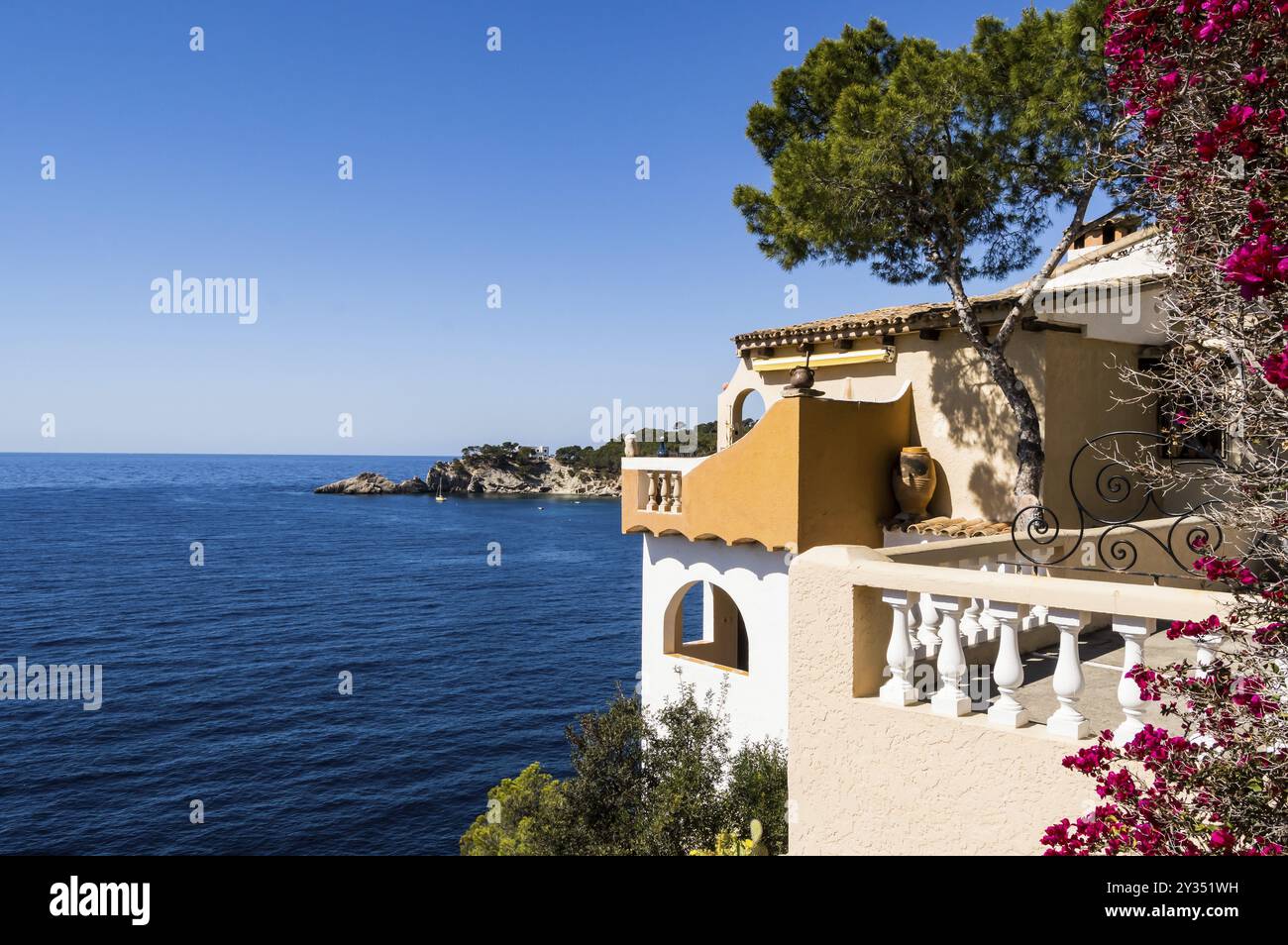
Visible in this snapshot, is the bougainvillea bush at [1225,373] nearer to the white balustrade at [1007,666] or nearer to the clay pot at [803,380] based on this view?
the white balustrade at [1007,666]

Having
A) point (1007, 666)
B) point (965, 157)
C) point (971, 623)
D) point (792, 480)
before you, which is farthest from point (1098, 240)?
point (1007, 666)

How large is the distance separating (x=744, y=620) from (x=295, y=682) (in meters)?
32.4

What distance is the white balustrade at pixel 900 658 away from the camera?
5016 mm

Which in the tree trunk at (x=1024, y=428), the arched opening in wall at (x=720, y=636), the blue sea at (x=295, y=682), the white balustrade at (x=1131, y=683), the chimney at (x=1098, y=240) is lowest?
the blue sea at (x=295, y=682)

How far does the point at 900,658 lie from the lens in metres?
5.04

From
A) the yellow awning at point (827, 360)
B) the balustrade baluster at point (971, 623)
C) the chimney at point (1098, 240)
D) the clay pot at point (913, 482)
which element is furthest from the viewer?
the chimney at point (1098, 240)

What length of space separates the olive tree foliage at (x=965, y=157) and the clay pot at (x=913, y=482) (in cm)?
142

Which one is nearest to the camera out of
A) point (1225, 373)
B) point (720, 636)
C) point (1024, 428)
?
point (1225, 373)

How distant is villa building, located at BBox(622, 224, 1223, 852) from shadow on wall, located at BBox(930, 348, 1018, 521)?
4cm

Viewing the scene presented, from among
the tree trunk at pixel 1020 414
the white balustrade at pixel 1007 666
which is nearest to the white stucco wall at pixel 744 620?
the tree trunk at pixel 1020 414

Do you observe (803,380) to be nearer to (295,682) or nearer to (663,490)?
(663,490)

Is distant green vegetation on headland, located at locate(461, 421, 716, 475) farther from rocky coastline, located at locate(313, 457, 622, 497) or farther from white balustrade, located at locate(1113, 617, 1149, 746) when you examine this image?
white balustrade, located at locate(1113, 617, 1149, 746)

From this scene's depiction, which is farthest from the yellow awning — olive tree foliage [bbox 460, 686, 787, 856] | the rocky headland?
the rocky headland

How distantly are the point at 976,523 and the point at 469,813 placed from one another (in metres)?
20.6
